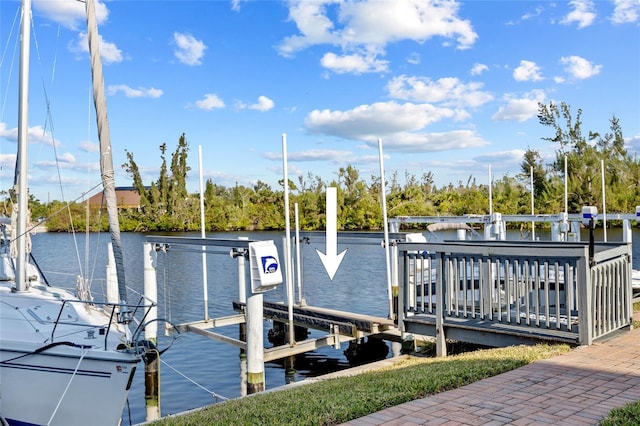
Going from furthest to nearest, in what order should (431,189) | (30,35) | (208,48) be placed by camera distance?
1. (431,189)
2. (208,48)
3. (30,35)

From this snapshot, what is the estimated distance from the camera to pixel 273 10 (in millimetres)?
17594

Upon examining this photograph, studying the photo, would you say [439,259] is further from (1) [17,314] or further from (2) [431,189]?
(2) [431,189]

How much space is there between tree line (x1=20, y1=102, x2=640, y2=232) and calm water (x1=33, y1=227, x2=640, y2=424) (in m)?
11.4

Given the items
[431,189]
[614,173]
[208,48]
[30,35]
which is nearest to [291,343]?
[30,35]

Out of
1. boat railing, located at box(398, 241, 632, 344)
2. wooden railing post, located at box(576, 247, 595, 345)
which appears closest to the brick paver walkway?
wooden railing post, located at box(576, 247, 595, 345)

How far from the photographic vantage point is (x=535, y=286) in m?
6.48

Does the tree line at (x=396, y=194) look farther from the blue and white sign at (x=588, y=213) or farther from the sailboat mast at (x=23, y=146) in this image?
the blue and white sign at (x=588, y=213)

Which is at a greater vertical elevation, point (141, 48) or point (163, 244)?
point (141, 48)

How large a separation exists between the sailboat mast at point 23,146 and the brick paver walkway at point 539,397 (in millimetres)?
6016

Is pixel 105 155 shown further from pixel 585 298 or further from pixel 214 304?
pixel 214 304

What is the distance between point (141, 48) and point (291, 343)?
37.6 feet

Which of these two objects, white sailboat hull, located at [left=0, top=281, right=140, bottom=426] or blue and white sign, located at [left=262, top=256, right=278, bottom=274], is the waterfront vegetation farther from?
blue and white sign, located at [left=262, top=256, right=278, bottom=274]

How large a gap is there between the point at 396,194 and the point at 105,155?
138 ft

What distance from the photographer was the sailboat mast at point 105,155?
7.66 m
